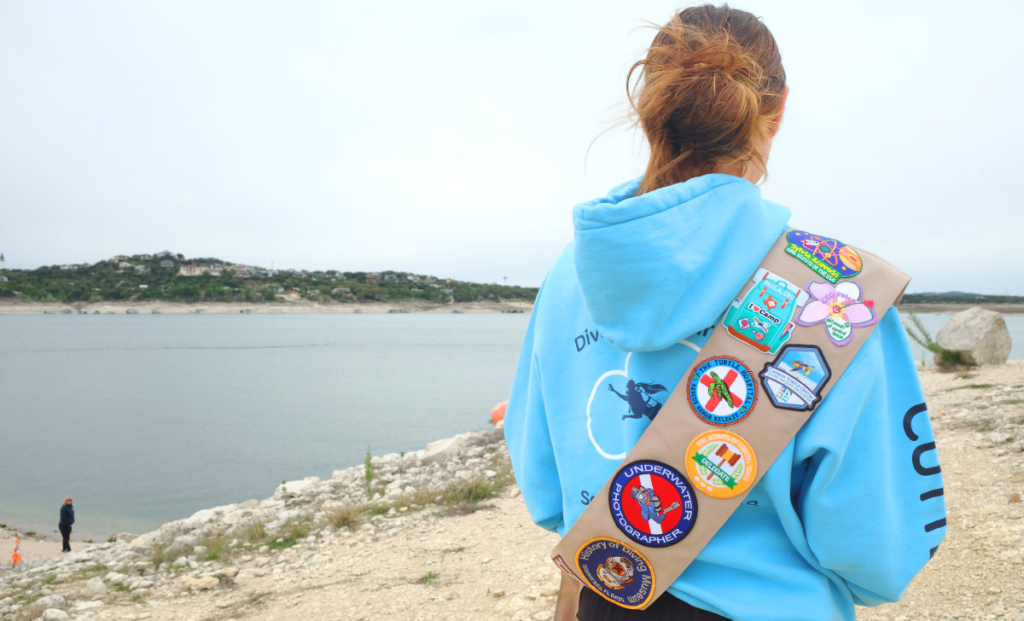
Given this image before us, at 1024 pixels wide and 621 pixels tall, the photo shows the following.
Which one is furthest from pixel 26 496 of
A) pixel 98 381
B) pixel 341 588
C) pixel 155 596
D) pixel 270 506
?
pixel 98 381

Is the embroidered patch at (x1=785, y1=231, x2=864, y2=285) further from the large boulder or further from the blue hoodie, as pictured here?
the large boulder

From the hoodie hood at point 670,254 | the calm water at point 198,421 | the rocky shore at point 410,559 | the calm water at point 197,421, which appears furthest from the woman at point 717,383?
the calm water at point 198,421

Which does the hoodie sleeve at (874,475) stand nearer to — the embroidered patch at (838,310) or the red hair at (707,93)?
the embroidered patch at (838,310)

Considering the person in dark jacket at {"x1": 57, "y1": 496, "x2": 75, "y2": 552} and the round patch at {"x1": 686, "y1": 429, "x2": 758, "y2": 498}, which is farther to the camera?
the person in dark jacket at {"x1": 57, "y1": 496, "x2": 75, "y2": 552}

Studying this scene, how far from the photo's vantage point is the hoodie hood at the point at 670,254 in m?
0.99

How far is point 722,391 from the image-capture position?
103 cm

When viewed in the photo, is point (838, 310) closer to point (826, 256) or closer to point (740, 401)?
point (826, 256)

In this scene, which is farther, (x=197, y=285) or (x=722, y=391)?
(x=197, y=285)

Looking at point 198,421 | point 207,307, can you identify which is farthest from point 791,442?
point 207,307

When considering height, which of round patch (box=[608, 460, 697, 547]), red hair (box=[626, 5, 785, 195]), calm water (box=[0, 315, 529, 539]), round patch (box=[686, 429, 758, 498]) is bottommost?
calm water (box=[0, 315, 529, 539])

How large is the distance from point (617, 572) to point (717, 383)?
387 millimetres

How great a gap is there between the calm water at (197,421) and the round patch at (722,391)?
41.7 feet

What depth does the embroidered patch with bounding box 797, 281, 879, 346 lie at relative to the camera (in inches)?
38.8

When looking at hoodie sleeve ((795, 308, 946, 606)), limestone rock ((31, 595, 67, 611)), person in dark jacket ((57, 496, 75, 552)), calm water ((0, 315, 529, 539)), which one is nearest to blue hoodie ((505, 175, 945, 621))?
hoodie sleeve ((795, 308, 946, 606))
